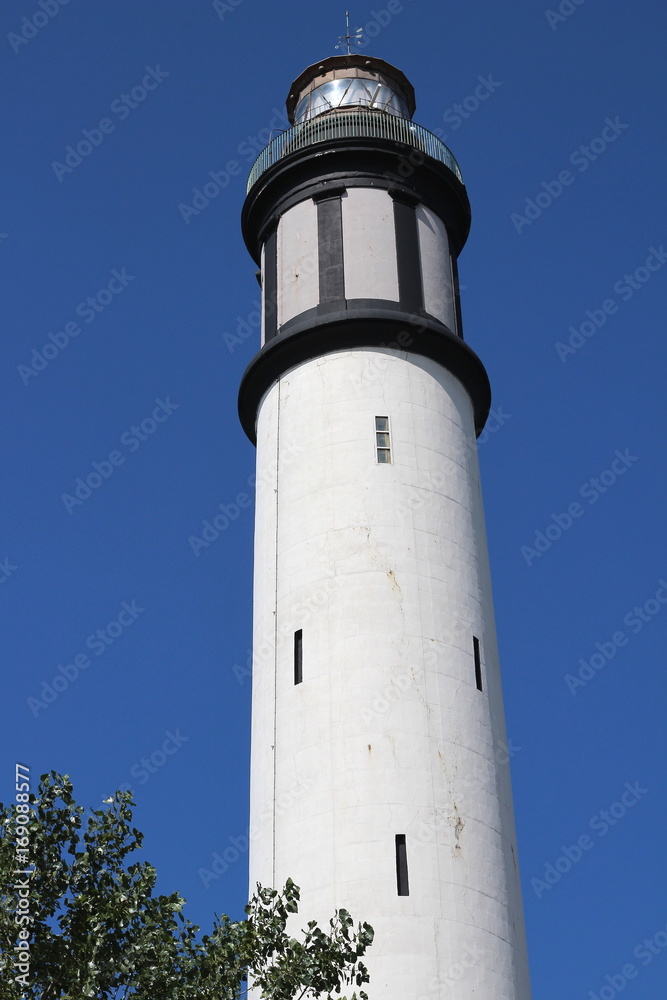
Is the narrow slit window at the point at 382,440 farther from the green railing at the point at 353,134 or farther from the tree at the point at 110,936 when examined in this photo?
the tree at the point at 110,936

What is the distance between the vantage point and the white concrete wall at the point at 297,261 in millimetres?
33625

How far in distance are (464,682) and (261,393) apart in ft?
32.8

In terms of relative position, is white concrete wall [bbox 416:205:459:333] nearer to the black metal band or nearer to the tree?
the black metal band

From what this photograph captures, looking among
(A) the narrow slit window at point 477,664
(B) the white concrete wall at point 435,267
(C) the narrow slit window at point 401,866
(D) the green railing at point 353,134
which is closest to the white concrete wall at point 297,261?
(D) the green railing at point 353,134

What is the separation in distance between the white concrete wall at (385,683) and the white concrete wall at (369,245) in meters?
1.95

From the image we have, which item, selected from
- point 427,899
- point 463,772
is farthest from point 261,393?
point 427,899

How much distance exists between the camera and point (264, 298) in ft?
117

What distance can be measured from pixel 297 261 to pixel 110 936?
20.3 meters

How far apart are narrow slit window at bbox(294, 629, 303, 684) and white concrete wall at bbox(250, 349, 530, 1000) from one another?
171mm

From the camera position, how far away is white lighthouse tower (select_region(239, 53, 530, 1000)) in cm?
2544

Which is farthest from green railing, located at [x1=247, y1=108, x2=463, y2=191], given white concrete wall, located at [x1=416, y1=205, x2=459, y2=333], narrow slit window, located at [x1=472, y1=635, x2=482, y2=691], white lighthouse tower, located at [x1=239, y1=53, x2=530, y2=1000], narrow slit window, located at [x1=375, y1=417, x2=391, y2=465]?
narrow slit window, located at [x1=472, y1=635, x2=482, y2=691]

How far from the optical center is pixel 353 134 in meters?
35.4

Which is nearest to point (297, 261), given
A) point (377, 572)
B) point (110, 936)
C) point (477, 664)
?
point (377, 572)

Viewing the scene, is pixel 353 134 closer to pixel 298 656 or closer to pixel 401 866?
pixel 298 656
